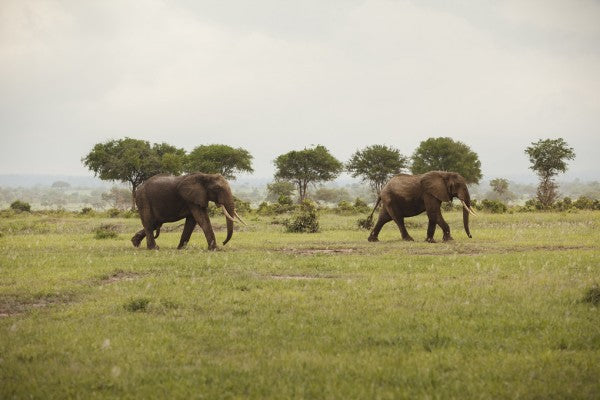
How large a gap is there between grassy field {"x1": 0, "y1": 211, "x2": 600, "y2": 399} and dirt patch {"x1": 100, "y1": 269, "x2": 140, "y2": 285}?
3.2 inches

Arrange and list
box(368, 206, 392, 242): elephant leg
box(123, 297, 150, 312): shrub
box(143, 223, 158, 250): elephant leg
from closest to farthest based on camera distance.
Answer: box(123, 297, 150, 312): shrub < box(143, 223, 158, 250): elephant leg < box(368, 206, 392, 242): elephant leg

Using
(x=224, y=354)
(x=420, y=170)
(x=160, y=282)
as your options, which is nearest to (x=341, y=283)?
(x=160, y=282)

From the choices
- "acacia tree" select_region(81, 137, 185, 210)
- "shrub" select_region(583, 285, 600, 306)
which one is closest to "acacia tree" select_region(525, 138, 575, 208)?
"acacia tree" select_region(81, 137, 185, 210)

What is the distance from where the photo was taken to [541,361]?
784 centimetres

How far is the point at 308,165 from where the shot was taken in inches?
3319

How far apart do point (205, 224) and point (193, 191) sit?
140cm

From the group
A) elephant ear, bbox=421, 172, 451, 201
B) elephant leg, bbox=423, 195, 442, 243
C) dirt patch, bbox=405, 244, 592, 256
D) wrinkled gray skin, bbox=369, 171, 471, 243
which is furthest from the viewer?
elephant ear, bbox=421, 172, 451, 201

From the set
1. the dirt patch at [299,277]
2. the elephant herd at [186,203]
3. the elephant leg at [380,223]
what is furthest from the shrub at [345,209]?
the dirt patch at [299,277]

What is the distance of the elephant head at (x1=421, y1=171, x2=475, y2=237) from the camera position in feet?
86.2

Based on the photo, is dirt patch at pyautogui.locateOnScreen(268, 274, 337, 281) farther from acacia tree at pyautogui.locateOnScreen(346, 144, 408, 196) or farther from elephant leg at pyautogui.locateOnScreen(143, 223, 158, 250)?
acacia tree at pyautogui.locateOnScreen(346, 144, 408, 196)

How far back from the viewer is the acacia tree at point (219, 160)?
79.1m

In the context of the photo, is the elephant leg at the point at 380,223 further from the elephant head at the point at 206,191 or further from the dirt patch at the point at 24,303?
the dirt patch at the point at 24,303

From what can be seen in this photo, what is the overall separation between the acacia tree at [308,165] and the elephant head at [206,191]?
6066 centimetres

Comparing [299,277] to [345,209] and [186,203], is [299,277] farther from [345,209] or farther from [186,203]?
[345,209]
